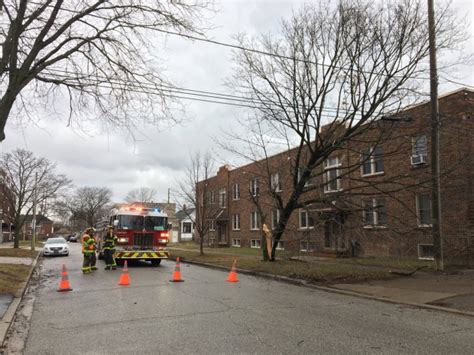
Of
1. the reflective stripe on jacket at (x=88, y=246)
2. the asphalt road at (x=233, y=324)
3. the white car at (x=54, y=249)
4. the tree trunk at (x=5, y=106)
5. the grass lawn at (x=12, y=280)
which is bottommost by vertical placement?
the asphalt road at (x=233, y=324)

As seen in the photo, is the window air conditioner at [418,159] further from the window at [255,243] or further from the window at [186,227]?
the window at [186,227]

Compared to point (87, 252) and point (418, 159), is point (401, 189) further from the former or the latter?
point (87, 252)

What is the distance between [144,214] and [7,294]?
9.83 metres

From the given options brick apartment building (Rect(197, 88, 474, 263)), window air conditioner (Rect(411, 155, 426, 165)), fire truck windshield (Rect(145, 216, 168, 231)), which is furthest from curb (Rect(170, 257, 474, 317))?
window air conditioner (Rect(411, 155, 426, 165))

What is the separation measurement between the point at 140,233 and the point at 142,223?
0.48 metres

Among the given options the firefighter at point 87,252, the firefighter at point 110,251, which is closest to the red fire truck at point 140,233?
the firefighter at point 110,251

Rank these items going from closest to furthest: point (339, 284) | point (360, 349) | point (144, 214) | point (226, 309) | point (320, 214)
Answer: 1. point (360, 349)
2. point (226, 309)
3. point (339, 284)
4. point (320, 214)
5. point (144, 214)

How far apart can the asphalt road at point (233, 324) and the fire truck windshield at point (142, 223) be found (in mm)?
8006

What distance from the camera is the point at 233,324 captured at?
25.7ft

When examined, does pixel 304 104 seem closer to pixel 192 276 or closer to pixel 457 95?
pixel 457 95

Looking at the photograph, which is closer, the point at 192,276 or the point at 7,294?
the point at 7,294

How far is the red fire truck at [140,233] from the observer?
2006cm

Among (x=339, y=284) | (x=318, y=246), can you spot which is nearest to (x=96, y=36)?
(x=339, y=284)

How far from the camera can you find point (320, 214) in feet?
62.7
